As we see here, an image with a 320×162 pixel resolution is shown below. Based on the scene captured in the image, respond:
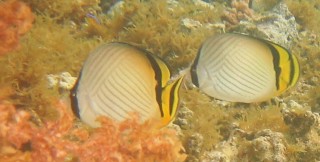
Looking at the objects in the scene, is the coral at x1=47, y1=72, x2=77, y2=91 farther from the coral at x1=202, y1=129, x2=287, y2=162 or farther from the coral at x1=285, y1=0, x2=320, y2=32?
the coral at x1=285, y1=0, x2=320, y2=32

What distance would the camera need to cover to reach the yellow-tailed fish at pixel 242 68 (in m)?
2.24

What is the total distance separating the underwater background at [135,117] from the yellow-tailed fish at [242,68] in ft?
1.61

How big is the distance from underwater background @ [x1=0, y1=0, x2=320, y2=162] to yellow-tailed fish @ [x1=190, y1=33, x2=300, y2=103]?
491 millimetres

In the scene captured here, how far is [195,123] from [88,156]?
1.58 meters

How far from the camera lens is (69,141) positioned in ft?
7.58

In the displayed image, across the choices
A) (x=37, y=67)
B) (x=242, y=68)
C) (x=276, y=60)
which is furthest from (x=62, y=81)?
(x=276, y=60)

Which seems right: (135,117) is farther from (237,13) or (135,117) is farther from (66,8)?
(237,13)

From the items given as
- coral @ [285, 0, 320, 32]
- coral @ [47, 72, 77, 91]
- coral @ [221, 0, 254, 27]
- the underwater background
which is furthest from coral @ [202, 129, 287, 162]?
coral @ [285, 0, 320, 32]

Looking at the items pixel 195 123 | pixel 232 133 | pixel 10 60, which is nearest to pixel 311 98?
pixel 232 133

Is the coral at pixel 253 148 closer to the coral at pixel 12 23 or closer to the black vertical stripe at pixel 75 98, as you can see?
the black vertical stripe at pixel 75 98

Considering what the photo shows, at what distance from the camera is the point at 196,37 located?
4.98 m

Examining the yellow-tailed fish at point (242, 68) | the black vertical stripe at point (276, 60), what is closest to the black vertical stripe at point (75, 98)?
the yellow-tailed fish at point (242, 68)

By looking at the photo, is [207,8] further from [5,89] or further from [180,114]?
[5,89]

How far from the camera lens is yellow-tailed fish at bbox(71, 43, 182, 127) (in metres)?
1.85
